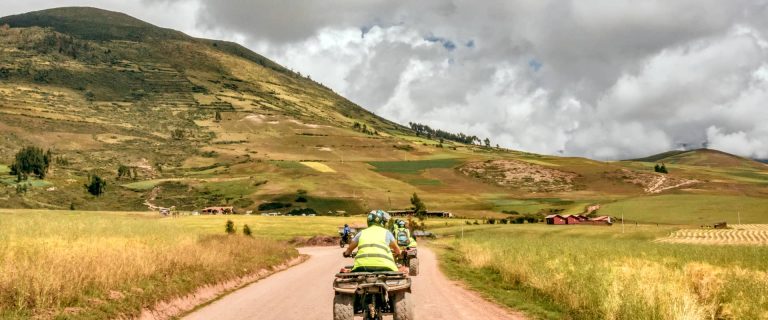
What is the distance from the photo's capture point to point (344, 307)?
9867 mm

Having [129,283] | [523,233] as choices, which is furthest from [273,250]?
[523,233]

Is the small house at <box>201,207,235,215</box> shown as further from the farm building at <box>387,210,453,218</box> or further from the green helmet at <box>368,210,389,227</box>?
the green helmet at <box>368,210,389,227</box>

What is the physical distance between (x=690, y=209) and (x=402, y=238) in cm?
9465

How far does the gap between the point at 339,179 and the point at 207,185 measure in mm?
35269

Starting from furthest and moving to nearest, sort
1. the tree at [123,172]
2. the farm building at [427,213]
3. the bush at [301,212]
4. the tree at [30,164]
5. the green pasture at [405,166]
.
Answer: the green pasture at [405,166] < the tree at [123,172] < the tree at [30,164] < the farm building at [427,213] < the bush at [301,212]

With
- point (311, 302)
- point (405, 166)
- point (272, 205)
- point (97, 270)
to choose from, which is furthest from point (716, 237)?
point (405, 166)

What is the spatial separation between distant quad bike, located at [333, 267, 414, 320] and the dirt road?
11.7ft

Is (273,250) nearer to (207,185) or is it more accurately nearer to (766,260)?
(766,260)

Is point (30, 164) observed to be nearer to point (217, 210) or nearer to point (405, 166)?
point (217, 210)

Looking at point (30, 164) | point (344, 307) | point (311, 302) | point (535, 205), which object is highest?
point (30, 164)

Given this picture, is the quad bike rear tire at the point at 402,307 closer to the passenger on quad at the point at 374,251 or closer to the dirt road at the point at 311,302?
the passenger on quad at the point at 374,251

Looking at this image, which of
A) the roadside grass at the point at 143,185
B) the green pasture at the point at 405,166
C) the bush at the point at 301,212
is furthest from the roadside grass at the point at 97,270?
the green pasture at the point at 405,166

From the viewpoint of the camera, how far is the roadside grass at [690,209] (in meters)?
90.1

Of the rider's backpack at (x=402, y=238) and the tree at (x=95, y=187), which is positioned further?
the tree at (x=95, y=187)
